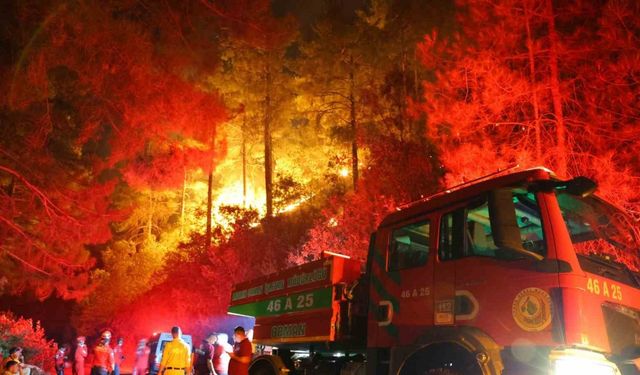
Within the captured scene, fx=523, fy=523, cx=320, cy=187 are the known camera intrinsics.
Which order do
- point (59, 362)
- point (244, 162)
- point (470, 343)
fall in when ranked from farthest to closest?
point (244, 162) → point (59, 362) → point (470, 343)

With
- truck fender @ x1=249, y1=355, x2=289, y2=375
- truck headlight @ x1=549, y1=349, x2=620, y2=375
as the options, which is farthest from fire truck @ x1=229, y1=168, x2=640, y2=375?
truck fender @ x1=249, y1=355, x2=289, y2=375

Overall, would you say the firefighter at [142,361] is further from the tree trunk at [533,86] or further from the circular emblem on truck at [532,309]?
the circular emblem on truck at [532,309]

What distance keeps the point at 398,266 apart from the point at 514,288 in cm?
142

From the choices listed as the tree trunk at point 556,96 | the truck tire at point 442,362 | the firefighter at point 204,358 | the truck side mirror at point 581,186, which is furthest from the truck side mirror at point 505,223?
the firefighter at point 204,358

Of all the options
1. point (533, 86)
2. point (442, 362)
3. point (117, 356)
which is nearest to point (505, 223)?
point (442, 362)

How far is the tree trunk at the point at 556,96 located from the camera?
35.3 ft

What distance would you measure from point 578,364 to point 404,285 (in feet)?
5.91

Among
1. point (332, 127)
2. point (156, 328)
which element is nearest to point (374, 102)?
point (332, 127)

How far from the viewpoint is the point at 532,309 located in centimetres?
391

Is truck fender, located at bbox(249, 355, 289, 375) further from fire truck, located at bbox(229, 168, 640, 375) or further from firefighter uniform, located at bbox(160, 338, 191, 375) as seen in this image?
firefighter uniform, located at bbox(160, 338, 191, 375)

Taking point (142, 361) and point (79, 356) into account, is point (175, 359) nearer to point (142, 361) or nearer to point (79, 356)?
point (79, 356)

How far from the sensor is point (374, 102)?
23.5 metres

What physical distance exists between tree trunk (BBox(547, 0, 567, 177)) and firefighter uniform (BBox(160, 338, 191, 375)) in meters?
7.88

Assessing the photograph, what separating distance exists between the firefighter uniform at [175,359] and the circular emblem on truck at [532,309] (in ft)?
18.9
